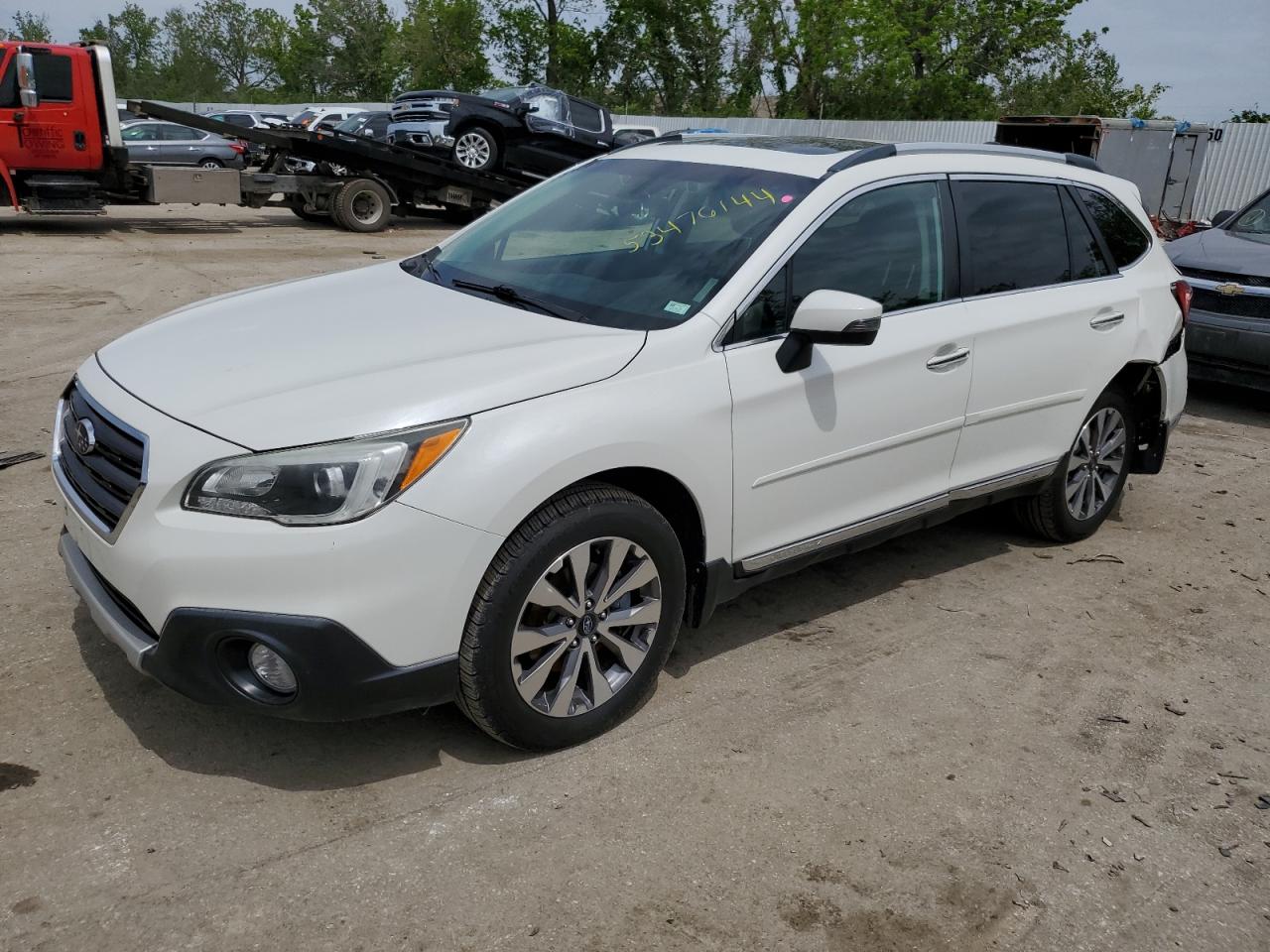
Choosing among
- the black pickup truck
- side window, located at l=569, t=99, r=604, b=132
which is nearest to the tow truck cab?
the black pickup truck

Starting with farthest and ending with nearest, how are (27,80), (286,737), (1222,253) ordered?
(27,80)
(1222,253)
(286,737)

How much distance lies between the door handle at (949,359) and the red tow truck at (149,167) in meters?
11.7

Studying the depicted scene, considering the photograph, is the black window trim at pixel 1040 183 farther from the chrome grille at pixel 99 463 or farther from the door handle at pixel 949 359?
the chrome grille at pixel 99 463

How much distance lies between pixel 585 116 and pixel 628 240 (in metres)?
16.3

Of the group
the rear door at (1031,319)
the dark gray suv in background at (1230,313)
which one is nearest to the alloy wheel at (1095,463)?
the rear door at (1031,319)

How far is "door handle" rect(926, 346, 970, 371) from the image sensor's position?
406 centimetres

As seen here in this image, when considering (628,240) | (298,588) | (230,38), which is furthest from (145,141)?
(230,38)

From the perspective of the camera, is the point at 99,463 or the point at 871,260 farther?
the point at 871,260

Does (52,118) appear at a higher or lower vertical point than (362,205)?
higher

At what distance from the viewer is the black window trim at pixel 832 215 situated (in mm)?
3496

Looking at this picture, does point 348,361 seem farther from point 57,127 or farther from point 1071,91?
point 1071,91

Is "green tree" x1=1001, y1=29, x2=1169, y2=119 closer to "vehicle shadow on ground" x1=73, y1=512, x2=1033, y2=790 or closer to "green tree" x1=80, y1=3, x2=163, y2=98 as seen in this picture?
"vehicle shadow on ground" x1=73, y1=512, x2=1033, y2=790

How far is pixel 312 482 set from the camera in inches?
109

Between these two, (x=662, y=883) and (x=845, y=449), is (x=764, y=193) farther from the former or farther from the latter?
(x=662, y=883)
